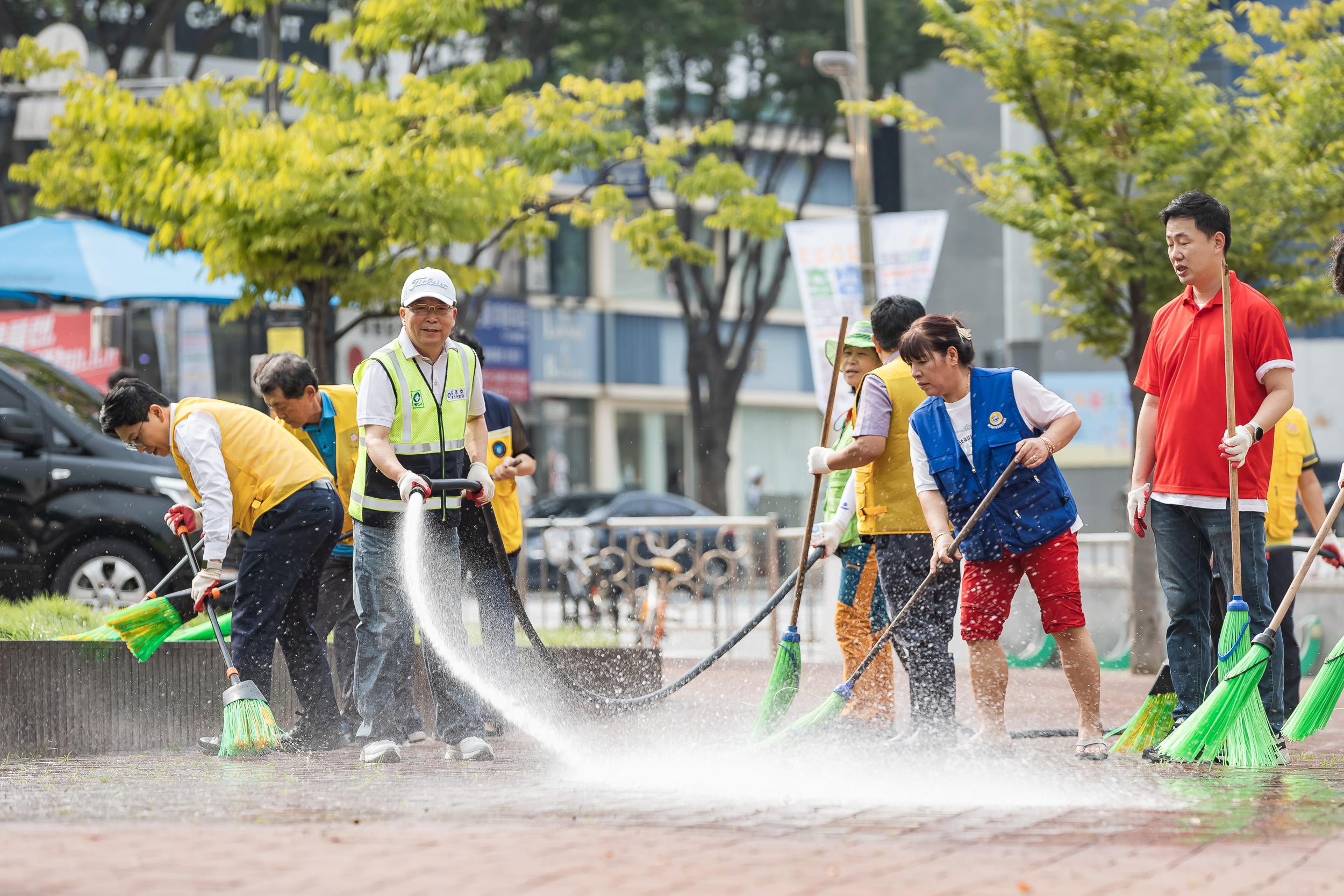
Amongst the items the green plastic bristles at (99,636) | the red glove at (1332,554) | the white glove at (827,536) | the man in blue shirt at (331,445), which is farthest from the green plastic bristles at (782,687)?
the green plastic bristles at (99,636)

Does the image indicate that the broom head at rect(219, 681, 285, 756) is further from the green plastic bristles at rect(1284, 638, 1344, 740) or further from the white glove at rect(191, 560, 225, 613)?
the green plastic bristles at rect(1284, 638, 1344, 740)

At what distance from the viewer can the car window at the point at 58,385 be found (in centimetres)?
1128

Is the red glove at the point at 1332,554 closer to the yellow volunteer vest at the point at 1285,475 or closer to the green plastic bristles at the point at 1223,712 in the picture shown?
the yellow volunteer vest at the point at 1285,475

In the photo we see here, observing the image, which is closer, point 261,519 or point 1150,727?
point 1150,727

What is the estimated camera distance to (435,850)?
165 inches

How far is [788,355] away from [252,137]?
3022 centimetres

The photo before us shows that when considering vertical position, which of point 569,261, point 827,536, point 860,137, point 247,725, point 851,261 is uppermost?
point 569,261

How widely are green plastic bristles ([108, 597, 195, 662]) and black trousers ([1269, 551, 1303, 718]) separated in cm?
496

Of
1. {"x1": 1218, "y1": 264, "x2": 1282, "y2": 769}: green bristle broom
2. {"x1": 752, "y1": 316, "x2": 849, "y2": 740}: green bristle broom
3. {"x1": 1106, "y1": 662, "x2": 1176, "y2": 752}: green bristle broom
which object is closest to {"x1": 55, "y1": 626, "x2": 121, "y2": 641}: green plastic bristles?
{"x1": 752, "y1": 316, "x2": 849, "y2": 740}: green bristle broom

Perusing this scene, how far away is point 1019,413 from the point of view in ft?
20.0

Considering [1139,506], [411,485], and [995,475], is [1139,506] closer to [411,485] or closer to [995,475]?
[995,475]

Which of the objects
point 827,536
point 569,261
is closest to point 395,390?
point 827,536

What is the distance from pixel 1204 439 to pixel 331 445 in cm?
378

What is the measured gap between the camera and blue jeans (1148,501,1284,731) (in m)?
6.14
